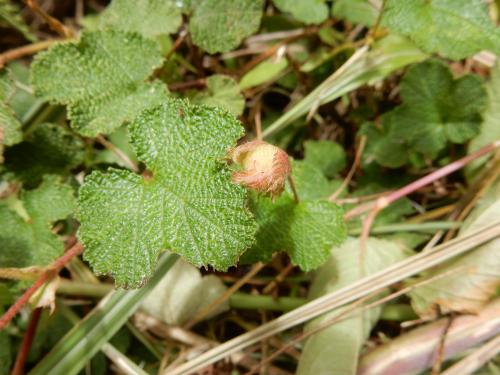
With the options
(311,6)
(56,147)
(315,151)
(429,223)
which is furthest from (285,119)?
(56,147)

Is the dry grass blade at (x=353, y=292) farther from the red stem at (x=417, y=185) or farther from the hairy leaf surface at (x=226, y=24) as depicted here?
the hairy leaf surface at (x=226, y=24)

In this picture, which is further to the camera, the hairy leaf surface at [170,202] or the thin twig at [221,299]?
the thin twig at [221,299]

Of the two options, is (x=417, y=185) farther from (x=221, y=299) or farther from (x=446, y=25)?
(x=221, y=299)

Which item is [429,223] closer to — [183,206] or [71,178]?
[183,206]

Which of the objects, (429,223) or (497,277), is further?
(429,223)

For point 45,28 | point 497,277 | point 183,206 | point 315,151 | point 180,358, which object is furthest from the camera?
point 45,28

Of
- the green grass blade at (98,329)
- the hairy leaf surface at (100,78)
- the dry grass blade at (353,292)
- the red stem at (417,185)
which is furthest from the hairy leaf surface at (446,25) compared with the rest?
the green grass blade at (98,329)

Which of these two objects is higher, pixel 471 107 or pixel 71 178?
pixel 471 107
